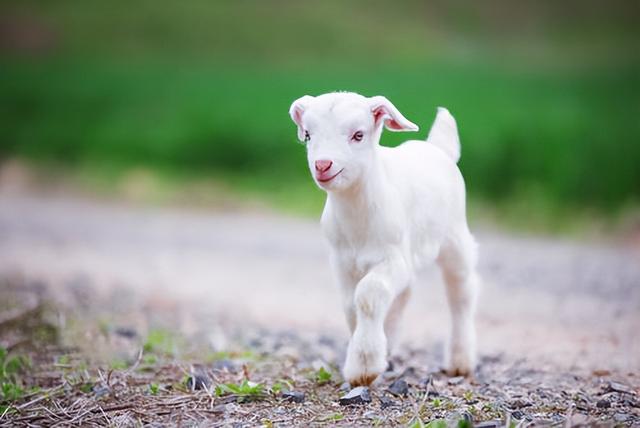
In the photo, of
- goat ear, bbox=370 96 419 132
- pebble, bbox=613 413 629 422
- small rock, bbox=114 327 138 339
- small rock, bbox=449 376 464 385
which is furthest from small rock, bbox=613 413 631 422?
small rock, bbox=114 327 138 339

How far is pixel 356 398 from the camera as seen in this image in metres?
4.28

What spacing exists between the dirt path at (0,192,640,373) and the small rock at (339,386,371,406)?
177 cm

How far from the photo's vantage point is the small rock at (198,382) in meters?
4.68

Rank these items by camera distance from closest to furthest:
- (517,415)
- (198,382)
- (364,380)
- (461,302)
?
(517,415) < (364,380) < (198,382) < (461,302)

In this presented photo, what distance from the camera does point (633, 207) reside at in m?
11.2

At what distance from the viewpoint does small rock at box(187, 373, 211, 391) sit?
15.4ft

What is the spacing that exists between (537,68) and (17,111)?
1189 centimetres

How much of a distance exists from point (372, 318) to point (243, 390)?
80cm

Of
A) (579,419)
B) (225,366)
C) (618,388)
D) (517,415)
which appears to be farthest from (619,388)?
(225,366)

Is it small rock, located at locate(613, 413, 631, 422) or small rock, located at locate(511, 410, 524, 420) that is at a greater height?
small rock, located at locate(613, 413, 631, 422)

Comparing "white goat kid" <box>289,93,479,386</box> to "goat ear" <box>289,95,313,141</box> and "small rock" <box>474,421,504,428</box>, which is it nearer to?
"goat ear" <box>289,95,313,141</box>

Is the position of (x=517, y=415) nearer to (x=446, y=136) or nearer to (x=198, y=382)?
(x=198, y=382)

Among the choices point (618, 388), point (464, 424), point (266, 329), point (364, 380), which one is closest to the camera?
point (464, 424)

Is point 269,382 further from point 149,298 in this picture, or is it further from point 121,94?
point 121,94
